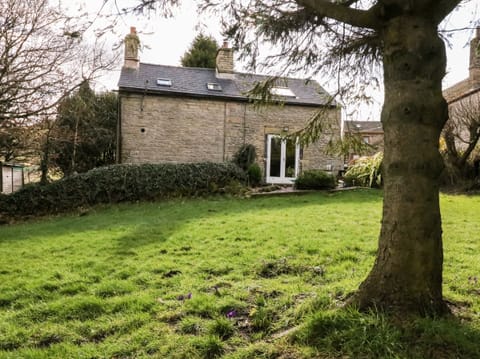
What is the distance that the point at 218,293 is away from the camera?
3.57 meters

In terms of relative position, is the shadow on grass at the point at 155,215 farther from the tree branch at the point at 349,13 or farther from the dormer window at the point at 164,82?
the dormer window at the point at 164,82

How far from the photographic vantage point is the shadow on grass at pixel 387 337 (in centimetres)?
216

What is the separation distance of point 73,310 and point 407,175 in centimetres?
320

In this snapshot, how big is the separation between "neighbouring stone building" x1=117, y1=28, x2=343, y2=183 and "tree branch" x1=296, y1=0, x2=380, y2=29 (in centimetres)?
1077

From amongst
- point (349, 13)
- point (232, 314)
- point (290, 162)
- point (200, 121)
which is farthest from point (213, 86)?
point (232, 314)

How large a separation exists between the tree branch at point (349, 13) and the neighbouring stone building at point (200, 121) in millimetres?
10767

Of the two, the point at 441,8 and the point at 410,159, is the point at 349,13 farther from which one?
the point at 410,159

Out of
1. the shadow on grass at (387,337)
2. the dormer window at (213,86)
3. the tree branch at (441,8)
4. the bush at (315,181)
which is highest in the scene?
→ the dormer window at (213,86)

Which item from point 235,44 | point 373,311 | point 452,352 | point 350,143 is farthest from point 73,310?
point 350,143

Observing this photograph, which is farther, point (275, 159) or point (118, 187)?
point (275, 159)

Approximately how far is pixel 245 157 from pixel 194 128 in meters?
2.51

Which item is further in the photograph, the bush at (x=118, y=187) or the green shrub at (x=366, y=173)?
the green shrub at (x=366, y=173)

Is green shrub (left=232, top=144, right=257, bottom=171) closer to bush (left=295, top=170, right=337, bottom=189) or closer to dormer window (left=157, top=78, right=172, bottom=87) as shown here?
bush (left=295, top=170, right=337, bottom=189)

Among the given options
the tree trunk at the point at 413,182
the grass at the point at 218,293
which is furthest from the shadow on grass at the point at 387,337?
the tree trunk at the point at 413,182
